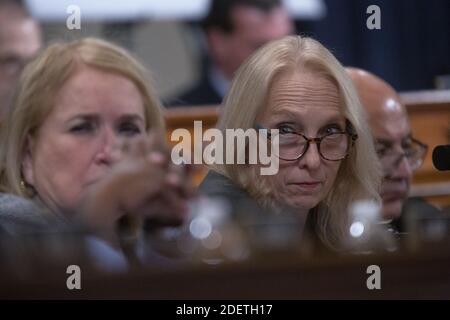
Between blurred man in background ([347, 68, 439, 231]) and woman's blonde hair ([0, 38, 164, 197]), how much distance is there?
339 millimetres

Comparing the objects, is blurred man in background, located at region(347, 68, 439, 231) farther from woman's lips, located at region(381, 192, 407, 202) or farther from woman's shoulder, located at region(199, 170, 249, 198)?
woman's shoulder, located at region(199, 170, 249, 198)

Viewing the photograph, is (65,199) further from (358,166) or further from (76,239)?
(358,166)

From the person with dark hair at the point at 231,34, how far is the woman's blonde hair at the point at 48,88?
8cm

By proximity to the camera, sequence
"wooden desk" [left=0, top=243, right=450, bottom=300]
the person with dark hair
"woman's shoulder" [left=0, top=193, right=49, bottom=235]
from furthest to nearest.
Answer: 1. the person with dark hair
2. "woman's shoulder" [left=0, top=193, right=49, bottom=235]
3. "wooden desk" [left=0, top=243, right=450, bottom=300]

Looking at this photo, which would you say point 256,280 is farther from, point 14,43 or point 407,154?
point 14,43

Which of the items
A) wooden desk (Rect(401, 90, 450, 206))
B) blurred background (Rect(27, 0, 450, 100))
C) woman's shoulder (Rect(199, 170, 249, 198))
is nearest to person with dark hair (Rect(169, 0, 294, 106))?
blurred background (Rect(27, 0, 450, 100))

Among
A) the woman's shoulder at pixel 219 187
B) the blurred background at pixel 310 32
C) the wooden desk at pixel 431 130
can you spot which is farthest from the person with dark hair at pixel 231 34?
the wooden desk at pixel 431 130

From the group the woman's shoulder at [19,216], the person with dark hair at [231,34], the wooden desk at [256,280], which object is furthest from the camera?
the person with dark hair at [231,34]

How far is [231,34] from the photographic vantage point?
101 inches

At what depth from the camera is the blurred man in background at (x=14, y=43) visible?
2.53 meters

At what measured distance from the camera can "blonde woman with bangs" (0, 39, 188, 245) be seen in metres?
2.50

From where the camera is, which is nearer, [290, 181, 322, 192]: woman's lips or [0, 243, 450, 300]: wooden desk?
[0, 243, 450, 300]: wooden desk

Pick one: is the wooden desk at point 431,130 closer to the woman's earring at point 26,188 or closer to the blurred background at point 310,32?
the blurred background at point 310,32

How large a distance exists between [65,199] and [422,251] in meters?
0.57
